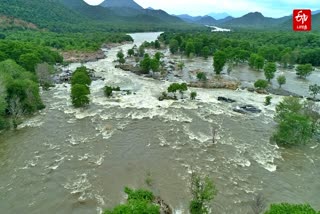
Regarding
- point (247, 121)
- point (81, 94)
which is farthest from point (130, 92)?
point (247, 121)

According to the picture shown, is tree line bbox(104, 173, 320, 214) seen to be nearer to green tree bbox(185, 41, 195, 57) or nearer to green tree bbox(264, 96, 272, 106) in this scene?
green tree bbox(264, 96, 272, 106)

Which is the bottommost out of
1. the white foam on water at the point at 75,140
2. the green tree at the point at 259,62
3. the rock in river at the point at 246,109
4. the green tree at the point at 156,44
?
the rock in river at the point at 246,109

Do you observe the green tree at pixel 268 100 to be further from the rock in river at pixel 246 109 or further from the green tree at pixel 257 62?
the green tree at pixel 257 62

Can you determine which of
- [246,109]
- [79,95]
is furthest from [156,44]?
[246,109]

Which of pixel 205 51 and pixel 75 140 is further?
pixel 205 51

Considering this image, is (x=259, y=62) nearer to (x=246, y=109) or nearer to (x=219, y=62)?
(x=219, y=62)

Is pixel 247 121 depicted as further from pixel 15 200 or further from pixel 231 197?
pixel 15 200

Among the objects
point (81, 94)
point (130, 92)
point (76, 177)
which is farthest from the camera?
point (130, 92)

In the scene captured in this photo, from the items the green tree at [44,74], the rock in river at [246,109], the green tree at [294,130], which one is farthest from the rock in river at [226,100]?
the green tree at [44,74]
